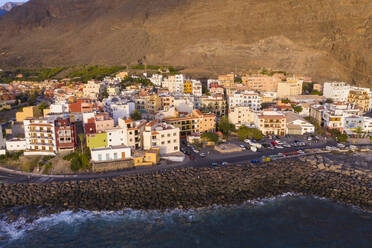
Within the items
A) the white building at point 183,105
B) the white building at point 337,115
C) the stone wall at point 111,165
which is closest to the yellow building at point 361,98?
the white building at point 337,115

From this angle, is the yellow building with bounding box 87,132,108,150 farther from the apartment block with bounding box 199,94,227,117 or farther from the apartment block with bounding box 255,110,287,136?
the apartment block with bounding box 199,94,227,117

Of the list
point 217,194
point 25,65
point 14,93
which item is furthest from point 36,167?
point 25,65

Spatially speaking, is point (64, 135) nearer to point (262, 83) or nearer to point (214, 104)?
point (214, 104)

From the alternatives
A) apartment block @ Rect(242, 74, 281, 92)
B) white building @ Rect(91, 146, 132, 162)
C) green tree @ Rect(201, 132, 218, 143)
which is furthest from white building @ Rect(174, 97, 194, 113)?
apartment block @ Rect(242, 74, 281, 92)

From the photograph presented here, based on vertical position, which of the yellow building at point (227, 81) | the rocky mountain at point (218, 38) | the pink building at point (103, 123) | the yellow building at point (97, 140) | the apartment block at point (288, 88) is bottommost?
the yellow building at point (97, 140)

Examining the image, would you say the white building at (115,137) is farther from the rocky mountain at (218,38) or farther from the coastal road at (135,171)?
the rocky mountain at (218,38)

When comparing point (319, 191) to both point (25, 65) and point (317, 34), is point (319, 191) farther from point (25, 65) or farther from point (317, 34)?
point (25, 65)
